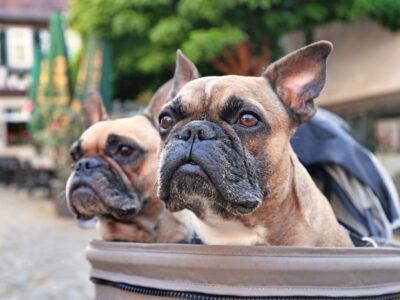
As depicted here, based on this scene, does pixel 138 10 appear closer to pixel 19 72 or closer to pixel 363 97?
pixel 363 97

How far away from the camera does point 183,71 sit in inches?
79.4

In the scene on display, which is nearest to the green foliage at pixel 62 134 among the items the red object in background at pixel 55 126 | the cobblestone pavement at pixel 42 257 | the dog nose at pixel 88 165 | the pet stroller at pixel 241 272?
the red object in background at pixel 55 126

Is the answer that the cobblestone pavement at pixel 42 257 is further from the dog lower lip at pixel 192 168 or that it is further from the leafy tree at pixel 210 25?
the dog lower lip at pixel 192 168

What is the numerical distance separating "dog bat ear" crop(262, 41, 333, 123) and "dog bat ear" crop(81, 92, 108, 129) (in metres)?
0.96

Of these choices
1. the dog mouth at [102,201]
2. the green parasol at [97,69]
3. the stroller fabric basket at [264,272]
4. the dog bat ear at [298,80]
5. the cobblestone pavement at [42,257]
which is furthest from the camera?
the green parasol at [97,69]

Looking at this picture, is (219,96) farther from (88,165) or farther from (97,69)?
(97,69)

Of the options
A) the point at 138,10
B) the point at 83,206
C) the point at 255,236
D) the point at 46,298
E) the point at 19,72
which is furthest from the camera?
the point at 19,72

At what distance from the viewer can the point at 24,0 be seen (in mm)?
24000

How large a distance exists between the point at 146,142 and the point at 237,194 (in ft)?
3.04

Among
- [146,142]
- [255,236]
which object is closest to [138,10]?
[146,142]

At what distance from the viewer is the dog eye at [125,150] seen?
241 centimetres

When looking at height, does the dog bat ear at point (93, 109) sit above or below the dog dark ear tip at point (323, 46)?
below

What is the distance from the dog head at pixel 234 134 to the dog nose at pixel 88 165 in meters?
0.66

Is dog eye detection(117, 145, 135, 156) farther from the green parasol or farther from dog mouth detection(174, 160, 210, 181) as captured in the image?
the green parasol
